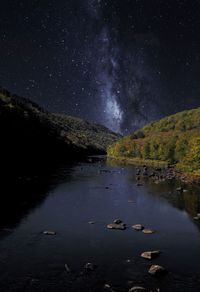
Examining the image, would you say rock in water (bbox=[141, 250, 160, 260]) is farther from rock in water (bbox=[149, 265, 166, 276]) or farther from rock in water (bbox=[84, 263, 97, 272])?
rock in water (bbox=[84, 263, 97, 272])

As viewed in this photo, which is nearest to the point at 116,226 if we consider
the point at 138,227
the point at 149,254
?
the point at 138,227

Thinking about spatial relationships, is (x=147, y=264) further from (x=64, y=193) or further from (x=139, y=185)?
(x=139, y=185)

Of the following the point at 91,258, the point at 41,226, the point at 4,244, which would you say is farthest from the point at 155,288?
the point at 41,226

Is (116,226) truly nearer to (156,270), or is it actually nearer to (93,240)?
(93,240)

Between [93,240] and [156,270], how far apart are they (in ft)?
41.9

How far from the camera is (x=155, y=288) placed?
3322 cm

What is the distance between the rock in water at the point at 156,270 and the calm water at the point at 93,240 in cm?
60

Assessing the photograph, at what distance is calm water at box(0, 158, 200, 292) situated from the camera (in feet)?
114

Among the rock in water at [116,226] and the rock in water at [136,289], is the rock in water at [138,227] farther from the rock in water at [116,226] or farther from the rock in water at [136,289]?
the rock in water at [136,289]

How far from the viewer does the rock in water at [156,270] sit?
36.2 m

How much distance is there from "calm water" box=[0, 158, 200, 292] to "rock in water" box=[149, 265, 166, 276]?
603mm

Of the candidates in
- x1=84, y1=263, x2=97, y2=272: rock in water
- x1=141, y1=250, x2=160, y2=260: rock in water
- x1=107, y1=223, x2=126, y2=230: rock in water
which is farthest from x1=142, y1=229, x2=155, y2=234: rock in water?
x1=84, y1=263, x2=97, y2=272: rock in water

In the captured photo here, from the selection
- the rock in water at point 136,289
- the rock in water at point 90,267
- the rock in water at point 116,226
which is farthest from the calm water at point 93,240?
the rock in water at point 116,226

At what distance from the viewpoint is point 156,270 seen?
1432 inches
